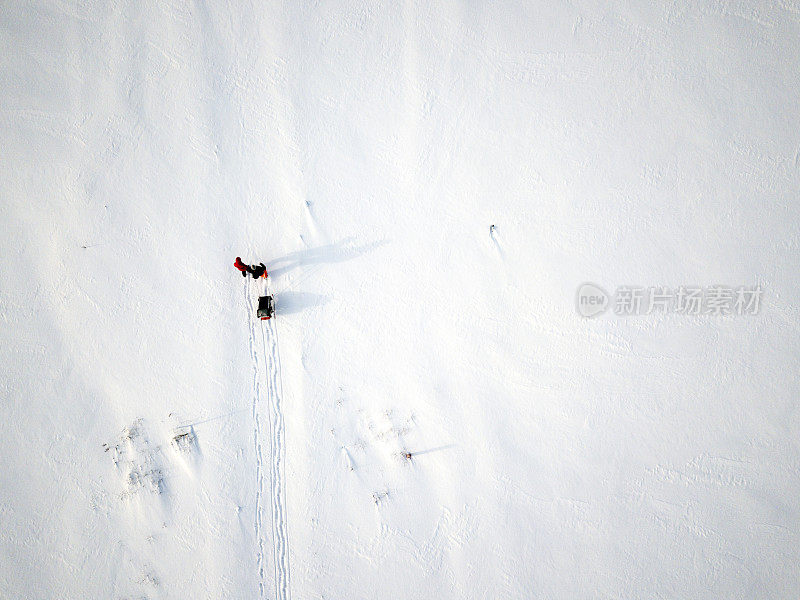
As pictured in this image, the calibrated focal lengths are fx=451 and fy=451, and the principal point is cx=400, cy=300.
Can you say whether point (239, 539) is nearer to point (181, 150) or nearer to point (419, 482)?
point (419, 482)

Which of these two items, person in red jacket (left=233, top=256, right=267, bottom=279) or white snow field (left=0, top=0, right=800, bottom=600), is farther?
white snow field (left=0, top=0, right=800, bottom=600)

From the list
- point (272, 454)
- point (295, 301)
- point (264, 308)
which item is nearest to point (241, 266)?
point (264, 308)

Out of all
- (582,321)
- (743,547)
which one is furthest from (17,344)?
(743,547)

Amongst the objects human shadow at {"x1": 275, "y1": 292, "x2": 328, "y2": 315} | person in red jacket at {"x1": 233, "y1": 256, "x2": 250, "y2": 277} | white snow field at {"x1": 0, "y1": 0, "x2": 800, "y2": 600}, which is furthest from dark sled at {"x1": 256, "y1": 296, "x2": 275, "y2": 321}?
person in red jacket at {"x1": 233, "y1": 256, "x2": 250, "y2": 277}

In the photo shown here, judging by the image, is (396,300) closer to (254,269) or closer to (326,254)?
(326,254)

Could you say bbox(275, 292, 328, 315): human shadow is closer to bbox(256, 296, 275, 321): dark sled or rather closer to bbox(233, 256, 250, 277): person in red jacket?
bbox(256, 296, 275, 321): dark sled

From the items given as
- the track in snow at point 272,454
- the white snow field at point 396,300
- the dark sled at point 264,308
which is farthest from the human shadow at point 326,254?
the track in snow at point 272,454

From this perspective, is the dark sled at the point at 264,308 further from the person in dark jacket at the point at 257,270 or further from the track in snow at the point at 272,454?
the person in dark jacket at the point at 257,270
